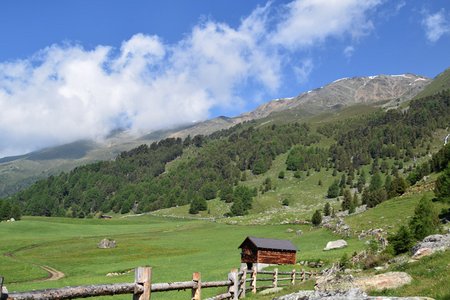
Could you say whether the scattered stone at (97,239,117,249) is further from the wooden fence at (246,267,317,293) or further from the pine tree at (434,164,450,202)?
the pine tree at (434,164,450,202)

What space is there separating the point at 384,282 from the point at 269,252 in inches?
1593

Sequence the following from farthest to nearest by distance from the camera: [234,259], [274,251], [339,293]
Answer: [234,259] → [274,251] → [339,293]

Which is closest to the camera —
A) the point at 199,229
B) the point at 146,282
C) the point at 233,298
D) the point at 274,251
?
the point at 146,282

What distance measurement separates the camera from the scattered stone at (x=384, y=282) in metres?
17.7

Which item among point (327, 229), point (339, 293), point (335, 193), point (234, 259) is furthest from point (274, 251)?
point (335, 193)

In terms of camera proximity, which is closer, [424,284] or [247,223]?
[424,284]

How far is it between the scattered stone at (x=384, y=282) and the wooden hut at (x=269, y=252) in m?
38.4

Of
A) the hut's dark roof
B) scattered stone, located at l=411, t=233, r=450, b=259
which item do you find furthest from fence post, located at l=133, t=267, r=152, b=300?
the hut's dark roof

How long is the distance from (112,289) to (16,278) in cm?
5036

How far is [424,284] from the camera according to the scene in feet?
56.5

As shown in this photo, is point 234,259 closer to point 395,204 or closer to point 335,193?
point 395,204

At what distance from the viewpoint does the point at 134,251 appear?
8419 cm

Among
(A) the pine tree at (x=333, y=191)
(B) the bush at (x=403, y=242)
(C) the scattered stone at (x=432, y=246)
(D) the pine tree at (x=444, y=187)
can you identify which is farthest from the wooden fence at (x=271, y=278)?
(A) the pine tree at (x=333, y=191)

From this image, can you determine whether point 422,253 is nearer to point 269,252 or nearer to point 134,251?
point 269,252
